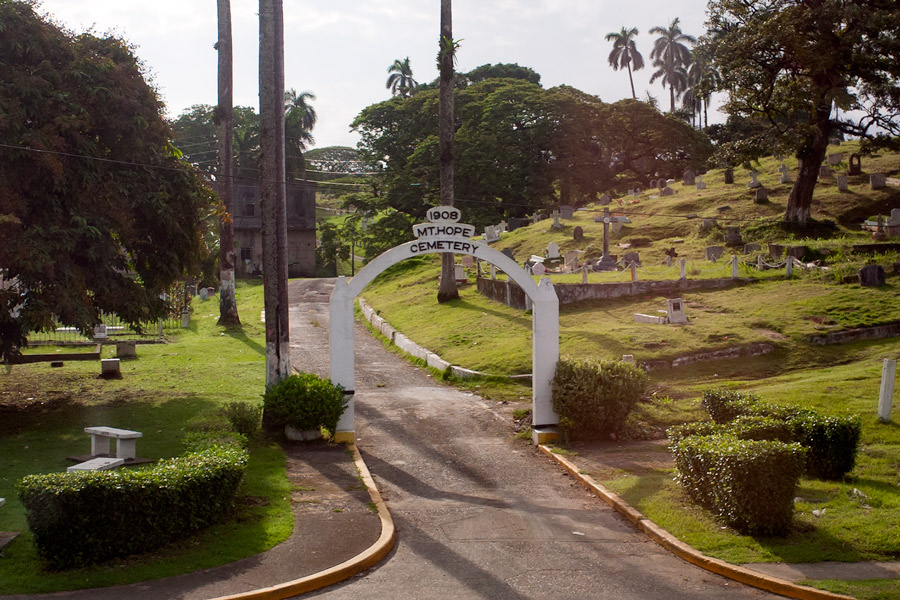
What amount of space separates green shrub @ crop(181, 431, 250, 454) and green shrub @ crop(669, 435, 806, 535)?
5.68 metres

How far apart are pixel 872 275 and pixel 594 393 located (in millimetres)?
13237

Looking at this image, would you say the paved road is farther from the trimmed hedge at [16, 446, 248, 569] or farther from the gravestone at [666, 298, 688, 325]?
the gravestone at [666, 298, 688, 325]

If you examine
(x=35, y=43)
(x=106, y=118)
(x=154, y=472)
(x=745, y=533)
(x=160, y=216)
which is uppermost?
(x=35, y=43)

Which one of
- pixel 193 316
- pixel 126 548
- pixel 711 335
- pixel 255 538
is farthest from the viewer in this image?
pixel 193 316

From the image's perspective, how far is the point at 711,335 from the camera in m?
18.8

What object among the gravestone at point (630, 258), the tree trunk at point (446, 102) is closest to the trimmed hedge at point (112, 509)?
the tree trunk at point (446, 102)

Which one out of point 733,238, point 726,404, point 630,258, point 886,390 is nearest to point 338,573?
point 726,404

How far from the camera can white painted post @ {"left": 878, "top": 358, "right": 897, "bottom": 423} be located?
40.4 feet

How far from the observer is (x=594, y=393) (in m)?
12.9

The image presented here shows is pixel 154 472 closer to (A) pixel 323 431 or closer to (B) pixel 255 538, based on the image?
(B) pixel 255 538

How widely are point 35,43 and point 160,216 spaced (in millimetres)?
3624

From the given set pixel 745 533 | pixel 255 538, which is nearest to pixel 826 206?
pixel 745 533

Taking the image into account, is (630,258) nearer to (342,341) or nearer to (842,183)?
(842,183)

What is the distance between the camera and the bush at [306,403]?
12.7 m
